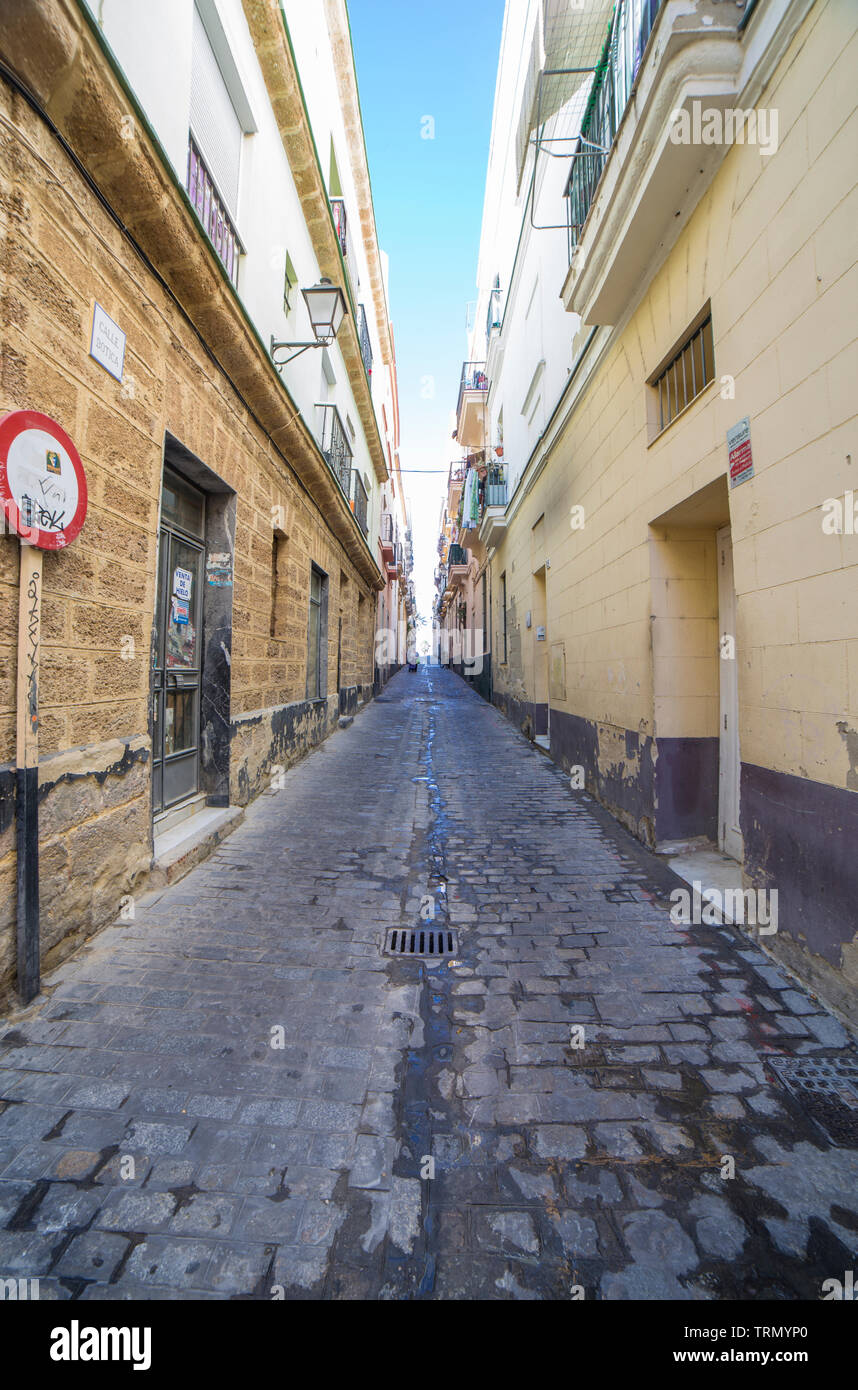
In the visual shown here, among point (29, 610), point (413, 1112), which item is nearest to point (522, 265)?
point (29, 610)

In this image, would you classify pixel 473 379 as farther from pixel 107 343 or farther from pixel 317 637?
pixel 107 343

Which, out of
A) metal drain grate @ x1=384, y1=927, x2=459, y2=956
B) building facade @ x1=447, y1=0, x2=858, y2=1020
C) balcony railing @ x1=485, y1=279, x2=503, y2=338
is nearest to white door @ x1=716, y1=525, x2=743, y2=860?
building facade @ x1=447, y1=0, x2=858, y2=1020

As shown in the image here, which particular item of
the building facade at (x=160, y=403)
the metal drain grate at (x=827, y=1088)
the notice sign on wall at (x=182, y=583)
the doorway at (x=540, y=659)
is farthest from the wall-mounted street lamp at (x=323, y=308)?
the metal drain grate at (x=827, y=1088)

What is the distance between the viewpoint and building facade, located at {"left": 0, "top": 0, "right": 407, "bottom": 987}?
102 inches

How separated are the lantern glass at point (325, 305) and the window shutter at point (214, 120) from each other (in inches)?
43.9

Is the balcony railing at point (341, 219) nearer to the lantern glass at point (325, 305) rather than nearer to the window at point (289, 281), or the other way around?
the window at point (289, 281)

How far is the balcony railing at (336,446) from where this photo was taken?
950cm

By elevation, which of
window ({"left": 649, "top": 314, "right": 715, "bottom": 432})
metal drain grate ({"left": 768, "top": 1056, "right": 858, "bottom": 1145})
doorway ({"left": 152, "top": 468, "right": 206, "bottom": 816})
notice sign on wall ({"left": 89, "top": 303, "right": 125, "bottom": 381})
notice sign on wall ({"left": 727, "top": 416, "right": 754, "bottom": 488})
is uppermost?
window ({"left": 649, "top": 314, "right": 715, "bottom": 432})

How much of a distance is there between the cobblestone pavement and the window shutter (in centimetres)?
591

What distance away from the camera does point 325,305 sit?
20.7ft

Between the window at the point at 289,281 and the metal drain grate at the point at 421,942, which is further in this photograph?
the window at the point at 289,281

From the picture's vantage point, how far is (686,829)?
4.57 metres

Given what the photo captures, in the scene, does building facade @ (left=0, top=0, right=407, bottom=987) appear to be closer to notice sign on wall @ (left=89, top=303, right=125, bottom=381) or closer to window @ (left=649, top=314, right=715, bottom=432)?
notice sign on wall @ (left=89, top=303, right=125, bottom=381)

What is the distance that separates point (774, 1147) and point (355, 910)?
2.27 metres
